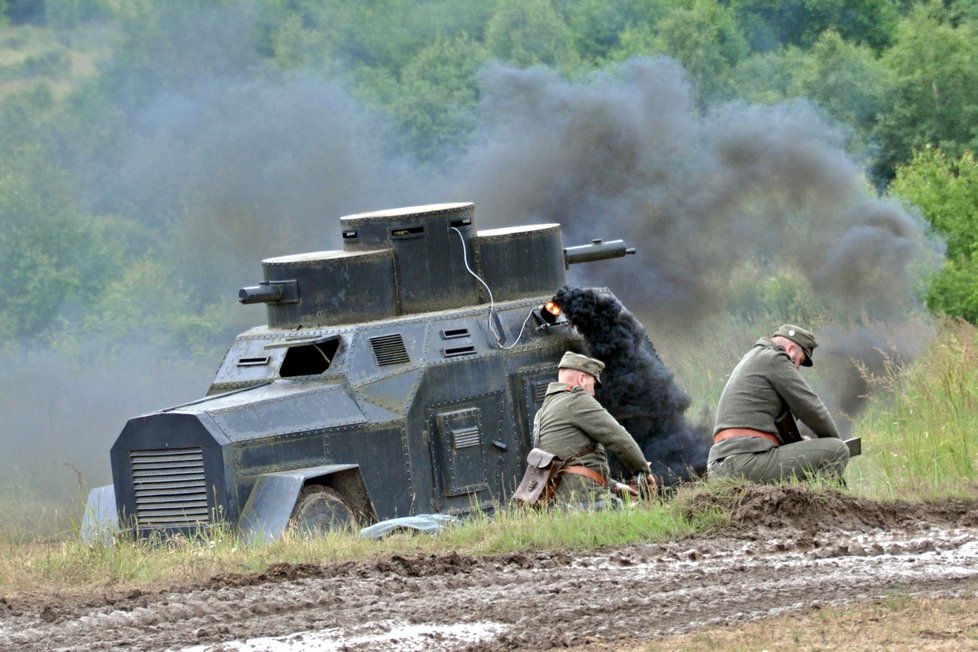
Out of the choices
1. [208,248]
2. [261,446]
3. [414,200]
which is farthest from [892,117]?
[261,446]

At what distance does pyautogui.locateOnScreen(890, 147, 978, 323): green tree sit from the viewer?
21.7 metres

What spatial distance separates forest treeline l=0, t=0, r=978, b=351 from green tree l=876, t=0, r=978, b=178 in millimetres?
41

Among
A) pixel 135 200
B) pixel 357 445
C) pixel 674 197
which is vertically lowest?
pixel 357 445

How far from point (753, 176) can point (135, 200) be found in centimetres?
1323

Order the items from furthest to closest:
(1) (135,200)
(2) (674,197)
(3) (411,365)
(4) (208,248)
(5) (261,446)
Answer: (1) (135,200)
(4) (208,248)
(2) (674,197)
(3) (411,365)
(5) (261,446)

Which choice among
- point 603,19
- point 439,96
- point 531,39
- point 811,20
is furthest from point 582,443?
point 811,20

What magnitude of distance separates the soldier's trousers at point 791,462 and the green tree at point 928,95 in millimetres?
20634

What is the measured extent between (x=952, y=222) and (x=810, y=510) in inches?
511

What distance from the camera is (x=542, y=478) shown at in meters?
11.9

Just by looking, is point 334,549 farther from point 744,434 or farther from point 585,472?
point 744,434

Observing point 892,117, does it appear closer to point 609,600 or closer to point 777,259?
point 777,259

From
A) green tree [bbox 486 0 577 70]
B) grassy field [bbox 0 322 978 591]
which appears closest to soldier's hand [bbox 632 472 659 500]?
grassy field [bbox 0 322 978 591]

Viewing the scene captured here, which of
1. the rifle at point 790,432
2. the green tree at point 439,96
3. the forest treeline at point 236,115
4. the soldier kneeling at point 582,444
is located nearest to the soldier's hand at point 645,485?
the soldier kneeling at point 582,444

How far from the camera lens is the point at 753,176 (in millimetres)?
22016
